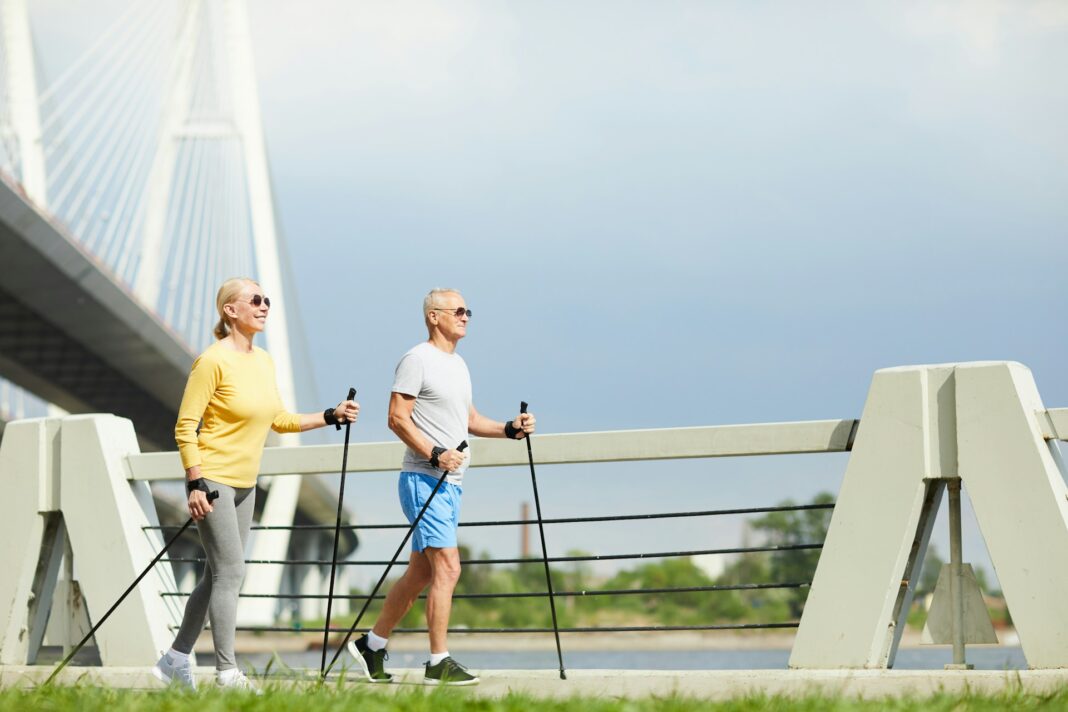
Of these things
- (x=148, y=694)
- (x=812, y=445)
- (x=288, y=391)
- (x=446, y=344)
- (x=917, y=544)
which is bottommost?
(x=148, y=694)

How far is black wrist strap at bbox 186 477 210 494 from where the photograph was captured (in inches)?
205

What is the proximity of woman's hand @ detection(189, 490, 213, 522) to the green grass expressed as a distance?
80 centimetres

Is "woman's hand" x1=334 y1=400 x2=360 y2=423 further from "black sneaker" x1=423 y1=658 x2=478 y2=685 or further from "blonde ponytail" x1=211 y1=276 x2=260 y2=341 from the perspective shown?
"black sneaker" x1=423 y1=658 x2=478 y2=685

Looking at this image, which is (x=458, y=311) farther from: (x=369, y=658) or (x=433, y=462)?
(x=369, y=658)

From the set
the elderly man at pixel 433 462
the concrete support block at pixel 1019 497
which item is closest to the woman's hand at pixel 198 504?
the elderly man at pixel 433 462

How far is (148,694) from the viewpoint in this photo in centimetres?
473

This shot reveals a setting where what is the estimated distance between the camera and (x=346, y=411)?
5.46 meters

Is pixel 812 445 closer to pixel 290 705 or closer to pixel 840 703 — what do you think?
pixel 840 703

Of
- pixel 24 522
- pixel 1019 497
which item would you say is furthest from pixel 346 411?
pixel 1019 497

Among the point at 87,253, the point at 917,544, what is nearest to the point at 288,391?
the point at 87,253

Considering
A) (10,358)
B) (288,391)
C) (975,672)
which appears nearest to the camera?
(975,672)

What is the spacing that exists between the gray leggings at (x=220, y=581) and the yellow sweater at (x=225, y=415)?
9 cm

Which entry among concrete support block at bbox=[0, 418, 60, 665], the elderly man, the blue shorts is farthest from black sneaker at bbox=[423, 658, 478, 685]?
concrete support block at bbox=[0, 418, 60, 665]

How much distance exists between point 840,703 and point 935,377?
4.79 feet
